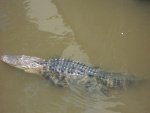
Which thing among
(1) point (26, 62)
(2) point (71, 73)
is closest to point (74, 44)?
(2) point (71, 73)

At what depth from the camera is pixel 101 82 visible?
13.5 ft

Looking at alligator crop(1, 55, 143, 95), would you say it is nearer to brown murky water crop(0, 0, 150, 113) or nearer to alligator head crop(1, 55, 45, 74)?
alligator head crop(1, 55, 45, 74)

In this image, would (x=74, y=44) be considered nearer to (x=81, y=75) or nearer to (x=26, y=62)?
(x=81, y=75)

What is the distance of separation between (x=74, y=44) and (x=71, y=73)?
2.27 ft

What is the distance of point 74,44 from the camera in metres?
4.75

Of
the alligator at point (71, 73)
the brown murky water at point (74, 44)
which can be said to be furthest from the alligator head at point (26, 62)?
the brown murky water at point (74, 44)

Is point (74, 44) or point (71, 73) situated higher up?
point (74, 44)

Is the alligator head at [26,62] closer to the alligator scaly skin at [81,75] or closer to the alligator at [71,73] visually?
Result: the alligator at [71,73]

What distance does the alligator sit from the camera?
159 inches

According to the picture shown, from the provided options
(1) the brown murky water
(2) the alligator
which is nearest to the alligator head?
(2) the alligator

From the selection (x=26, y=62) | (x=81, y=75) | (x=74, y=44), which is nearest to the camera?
(x=81, y=75)

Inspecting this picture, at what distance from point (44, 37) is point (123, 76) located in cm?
165

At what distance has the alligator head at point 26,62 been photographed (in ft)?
14.8

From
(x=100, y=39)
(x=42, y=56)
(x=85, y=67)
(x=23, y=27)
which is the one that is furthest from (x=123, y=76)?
(x=23, y=27)
